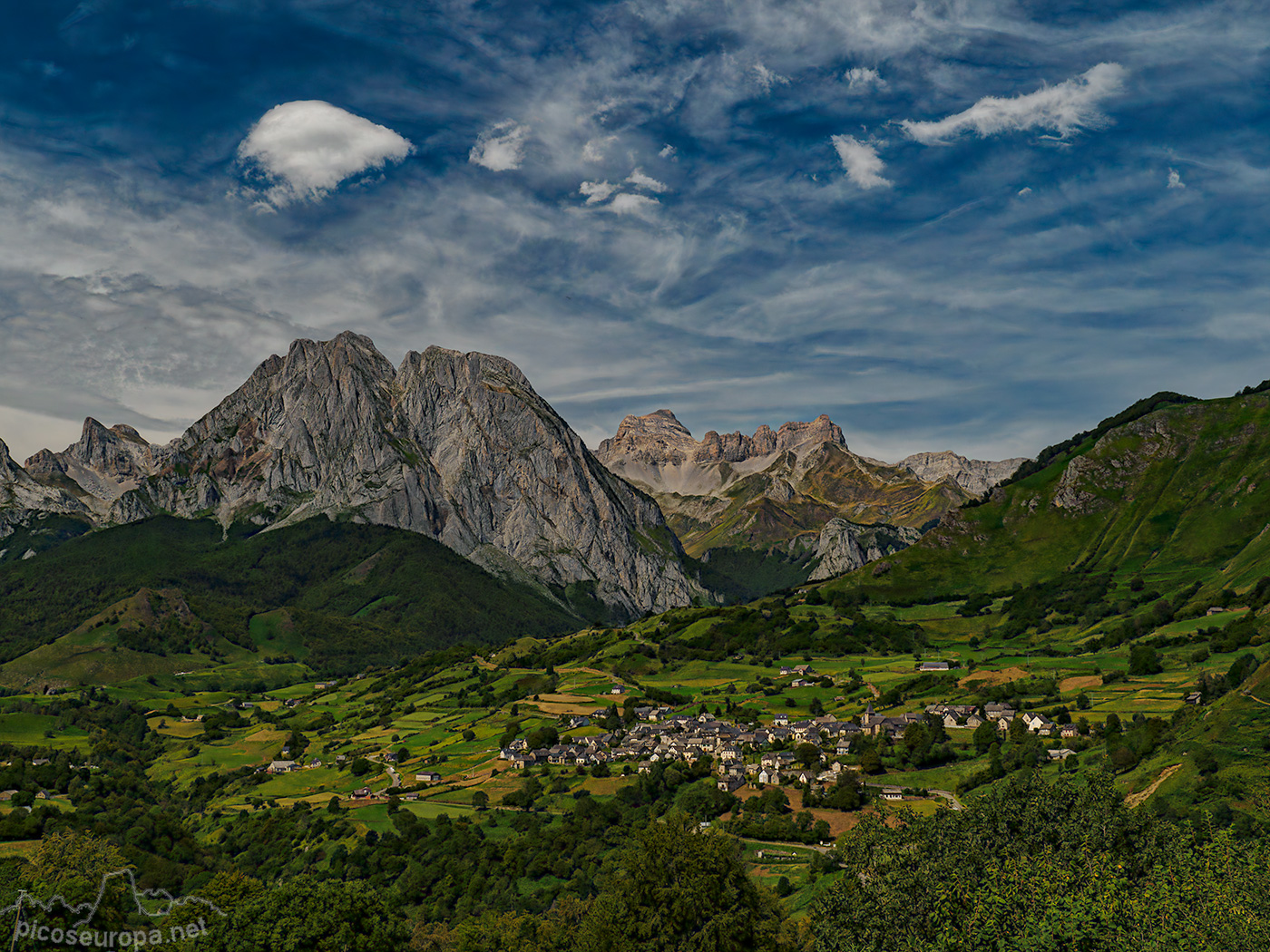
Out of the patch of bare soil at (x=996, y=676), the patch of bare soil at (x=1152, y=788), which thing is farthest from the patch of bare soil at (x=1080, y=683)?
the patch of bare soil at (x=1152, y=788)

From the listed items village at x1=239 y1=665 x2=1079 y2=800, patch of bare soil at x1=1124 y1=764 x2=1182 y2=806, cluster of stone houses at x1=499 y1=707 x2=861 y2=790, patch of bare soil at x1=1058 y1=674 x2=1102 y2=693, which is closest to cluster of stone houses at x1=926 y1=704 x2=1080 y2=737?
village at x1=239 y1=665 x2=1079 y2=800

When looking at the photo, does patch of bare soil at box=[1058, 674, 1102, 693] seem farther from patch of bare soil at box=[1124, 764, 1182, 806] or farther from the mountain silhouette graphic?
the mountain silhouette graphic

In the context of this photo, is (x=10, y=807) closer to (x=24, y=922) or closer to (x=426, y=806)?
(x=426, y=806)

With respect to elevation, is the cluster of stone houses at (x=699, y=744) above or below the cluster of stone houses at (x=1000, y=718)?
below

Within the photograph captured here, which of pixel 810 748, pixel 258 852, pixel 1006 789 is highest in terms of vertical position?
pixel 1006 789

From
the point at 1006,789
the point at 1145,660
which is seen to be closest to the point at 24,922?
the point at 1006,789

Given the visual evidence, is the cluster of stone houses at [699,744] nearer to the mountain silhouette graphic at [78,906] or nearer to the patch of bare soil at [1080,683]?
the patch of bare soil at [1080,683]

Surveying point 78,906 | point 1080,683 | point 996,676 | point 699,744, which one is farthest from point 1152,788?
point 78,906

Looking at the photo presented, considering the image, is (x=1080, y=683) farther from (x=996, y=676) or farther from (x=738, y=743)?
(x=738, y=743)

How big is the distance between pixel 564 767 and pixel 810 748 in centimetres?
4553

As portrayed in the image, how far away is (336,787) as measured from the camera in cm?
16312

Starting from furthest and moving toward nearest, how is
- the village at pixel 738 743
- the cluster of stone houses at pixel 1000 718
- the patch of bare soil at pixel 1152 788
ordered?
the village at pixel 738 743
the cluster of stone houses at pixel 1000 718
the patch of bare soil at pixel 1152 788

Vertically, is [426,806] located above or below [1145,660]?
below

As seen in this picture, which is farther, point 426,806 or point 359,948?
point 426,806
